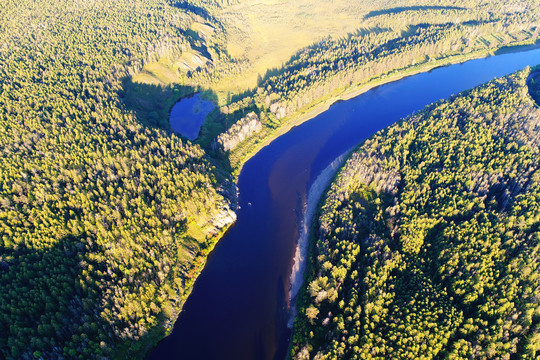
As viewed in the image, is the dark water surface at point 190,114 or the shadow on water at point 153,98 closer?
Result: the dark water surface at point 190,114

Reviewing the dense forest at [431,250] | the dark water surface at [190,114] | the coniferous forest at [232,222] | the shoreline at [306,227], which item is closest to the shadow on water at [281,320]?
the shoreline at [306,227]

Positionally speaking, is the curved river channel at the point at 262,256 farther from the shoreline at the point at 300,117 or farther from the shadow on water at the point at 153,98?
the shadow on water at the point at 153,98

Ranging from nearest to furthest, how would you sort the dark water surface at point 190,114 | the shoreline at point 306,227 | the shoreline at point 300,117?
the shoreline at point 306,227, the shoreline at point 300,117, the dark water surface at point 190,114

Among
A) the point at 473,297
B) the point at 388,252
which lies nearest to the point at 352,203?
the point at 388,252

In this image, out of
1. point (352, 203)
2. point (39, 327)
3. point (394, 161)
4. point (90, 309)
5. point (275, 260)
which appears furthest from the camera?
point (394, 161)

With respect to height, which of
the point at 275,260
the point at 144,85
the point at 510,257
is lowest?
the point at 275,260

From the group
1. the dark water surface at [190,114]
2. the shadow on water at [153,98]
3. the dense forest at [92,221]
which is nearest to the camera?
the dense forest at [92,221]

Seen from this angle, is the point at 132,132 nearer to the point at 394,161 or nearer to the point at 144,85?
the point at 144,85

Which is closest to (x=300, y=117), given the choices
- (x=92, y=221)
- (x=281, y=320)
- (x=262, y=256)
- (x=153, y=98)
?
(x=153, y=98)
